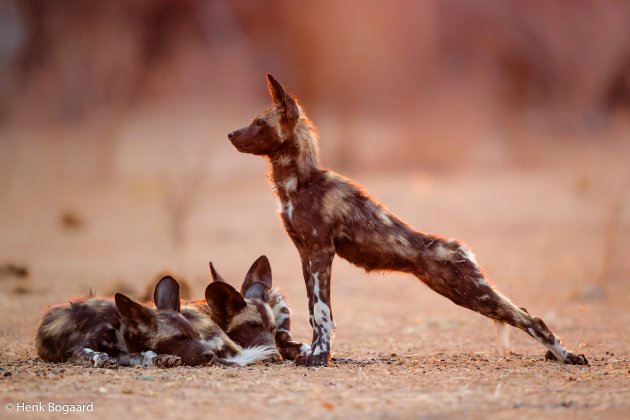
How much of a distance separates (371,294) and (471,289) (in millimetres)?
4965

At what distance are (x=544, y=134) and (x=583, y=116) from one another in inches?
68.4

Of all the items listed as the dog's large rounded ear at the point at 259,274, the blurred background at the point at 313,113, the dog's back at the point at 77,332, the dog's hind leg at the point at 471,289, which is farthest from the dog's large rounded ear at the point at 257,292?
the blurred background at the point at 313,113

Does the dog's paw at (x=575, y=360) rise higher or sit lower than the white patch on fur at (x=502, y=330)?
lower

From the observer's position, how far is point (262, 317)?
20.4 feet

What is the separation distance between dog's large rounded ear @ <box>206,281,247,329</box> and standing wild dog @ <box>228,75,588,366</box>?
533 millimetres

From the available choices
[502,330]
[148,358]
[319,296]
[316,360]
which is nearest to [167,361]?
[148,358]

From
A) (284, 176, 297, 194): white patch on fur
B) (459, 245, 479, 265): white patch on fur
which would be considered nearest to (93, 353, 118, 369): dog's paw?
(284, 176, 297, 194): white patch on fur

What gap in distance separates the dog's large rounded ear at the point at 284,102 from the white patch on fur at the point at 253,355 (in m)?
1.52

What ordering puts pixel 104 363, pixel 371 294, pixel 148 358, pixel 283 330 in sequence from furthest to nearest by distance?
pixel 371 294, pixel 283 330, pixel 148 358, pixel 104 363

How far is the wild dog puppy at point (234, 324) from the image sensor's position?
5793mm

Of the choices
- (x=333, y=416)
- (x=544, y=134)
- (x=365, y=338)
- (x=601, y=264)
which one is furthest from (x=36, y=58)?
(x=333, y=416)

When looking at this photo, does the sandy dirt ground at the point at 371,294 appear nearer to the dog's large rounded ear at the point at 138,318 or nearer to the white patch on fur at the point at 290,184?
the dog's large rounded ear at the point at 138,318

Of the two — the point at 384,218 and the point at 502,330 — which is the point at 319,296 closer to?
the point at 384,218

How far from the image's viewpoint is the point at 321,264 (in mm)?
5820
